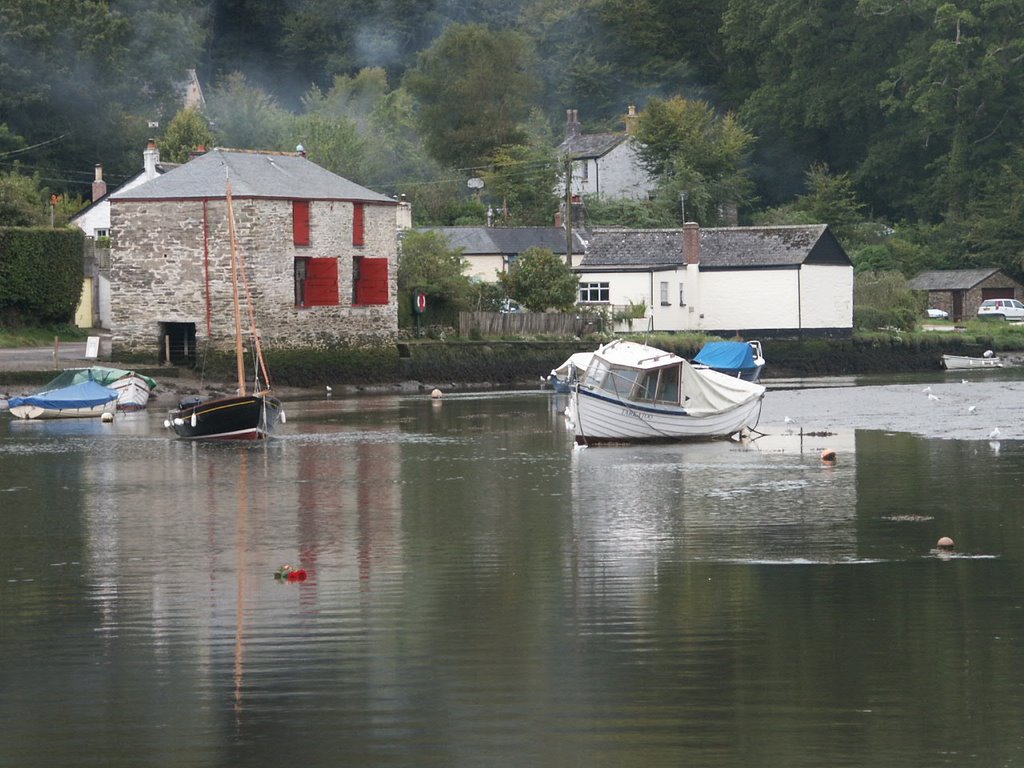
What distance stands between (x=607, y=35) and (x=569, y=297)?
2564 inches

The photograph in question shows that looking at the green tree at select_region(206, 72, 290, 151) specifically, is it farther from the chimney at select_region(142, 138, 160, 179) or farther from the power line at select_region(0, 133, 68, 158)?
the chimney at select_region(142, 138, 160, 179)

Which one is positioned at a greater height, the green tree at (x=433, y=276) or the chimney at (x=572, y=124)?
the chimney at (x=572, y=124)

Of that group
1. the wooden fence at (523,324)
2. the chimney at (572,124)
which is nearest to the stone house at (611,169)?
the chimney at (572,124)

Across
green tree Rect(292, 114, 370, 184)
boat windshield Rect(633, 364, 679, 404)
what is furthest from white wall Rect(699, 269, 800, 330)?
boat windshield Rect(633, 364, 679, 404)

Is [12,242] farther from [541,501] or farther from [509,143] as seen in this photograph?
[509,143]

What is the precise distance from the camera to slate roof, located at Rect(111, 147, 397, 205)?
63.6 metres

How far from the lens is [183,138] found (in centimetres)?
9656

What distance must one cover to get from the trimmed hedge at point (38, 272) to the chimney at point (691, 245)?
2801cm

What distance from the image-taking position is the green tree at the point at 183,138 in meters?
95.4

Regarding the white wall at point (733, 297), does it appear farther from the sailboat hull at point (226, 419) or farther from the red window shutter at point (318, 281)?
the sailboat hull at point (226, 419)

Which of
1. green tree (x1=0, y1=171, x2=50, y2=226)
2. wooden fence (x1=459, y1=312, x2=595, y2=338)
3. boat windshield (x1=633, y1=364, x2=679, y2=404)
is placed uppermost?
green tree (x1=0, y1=171, x2=50, y2=226)

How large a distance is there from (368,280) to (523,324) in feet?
30.5

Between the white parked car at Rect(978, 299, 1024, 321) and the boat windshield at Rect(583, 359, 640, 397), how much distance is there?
205ft

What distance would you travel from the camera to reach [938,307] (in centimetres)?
10519
